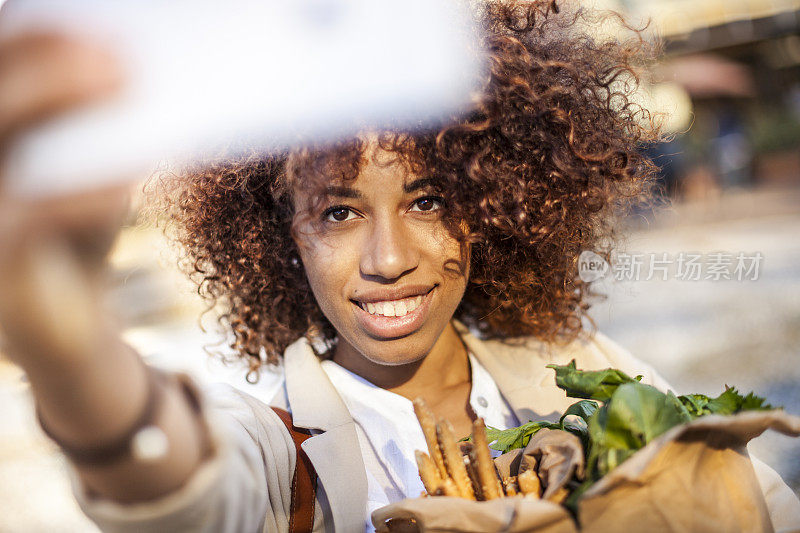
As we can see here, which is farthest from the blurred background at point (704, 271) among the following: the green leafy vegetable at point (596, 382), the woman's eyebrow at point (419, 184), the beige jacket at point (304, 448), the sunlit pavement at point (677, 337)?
the green leafy vegetable at point (596, 382)

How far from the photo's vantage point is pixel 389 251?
1081 millimetres

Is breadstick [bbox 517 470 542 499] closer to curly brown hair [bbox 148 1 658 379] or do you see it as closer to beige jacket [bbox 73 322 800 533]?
beige jacket [bbox 73 322 800 533]

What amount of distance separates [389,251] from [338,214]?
0.15 meters

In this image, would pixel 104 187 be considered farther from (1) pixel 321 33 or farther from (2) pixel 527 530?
(2) pixel 527 530

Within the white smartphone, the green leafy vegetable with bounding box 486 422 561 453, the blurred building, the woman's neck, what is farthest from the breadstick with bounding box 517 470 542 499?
the blurred building

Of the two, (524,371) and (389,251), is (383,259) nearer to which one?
(389,251)

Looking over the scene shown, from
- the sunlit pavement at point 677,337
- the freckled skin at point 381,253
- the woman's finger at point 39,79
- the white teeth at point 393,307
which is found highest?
the woman's finger at point 39,79

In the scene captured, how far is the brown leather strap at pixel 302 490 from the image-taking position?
42.3 inches

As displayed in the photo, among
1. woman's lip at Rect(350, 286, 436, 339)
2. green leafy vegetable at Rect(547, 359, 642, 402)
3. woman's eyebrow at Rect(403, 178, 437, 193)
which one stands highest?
woman's eyebrow at Rect(403, 178, 437, 193)

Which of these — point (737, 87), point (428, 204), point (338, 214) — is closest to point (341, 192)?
point (338, 214)

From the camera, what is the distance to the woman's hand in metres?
0.49

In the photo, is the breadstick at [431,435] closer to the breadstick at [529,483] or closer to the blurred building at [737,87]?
the breadstick at [529,483]

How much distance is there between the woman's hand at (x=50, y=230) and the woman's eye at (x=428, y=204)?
26.9 inches

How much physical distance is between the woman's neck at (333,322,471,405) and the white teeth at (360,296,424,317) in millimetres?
193
